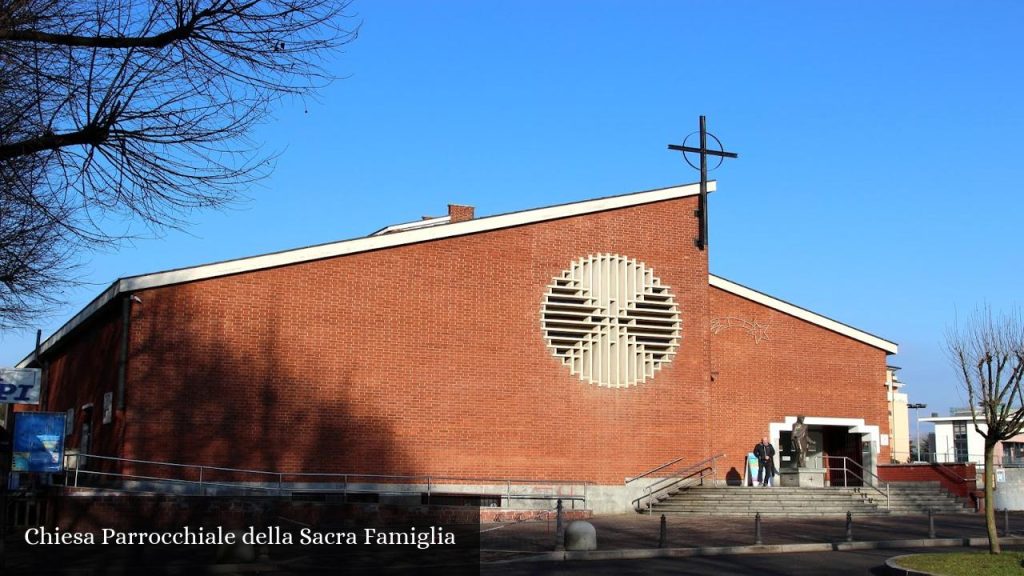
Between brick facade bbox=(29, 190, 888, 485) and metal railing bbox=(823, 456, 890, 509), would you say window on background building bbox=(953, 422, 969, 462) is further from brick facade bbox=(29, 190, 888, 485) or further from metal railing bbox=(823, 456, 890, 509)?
brick facade bbox=(29, 190, 888, 485)

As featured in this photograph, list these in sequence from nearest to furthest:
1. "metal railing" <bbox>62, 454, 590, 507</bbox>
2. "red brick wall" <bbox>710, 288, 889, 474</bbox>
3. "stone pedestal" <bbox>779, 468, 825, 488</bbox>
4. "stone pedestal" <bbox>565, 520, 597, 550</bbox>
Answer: "stone pedestal" <bbox>565, 520, 597, 550</bbox> → "metal railing" <bbox>62, 454, 590, 507</bbox> → "stone pedestal" <bbox>779, 468, 825, 488</bbox> → "red brick wall" <bbox>710, 288, 889, 474</bbox>

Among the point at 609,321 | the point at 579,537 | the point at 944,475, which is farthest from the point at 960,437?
the point at 579,537

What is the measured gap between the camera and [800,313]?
110 ft

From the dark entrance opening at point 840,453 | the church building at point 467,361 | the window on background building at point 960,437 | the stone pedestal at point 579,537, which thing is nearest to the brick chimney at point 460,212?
the church building at point 467,361

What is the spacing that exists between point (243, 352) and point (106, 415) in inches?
136

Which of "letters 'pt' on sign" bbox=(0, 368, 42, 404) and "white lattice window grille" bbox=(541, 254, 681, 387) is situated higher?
"white lattice window grille" bbox=(541, 254, 681, 387)

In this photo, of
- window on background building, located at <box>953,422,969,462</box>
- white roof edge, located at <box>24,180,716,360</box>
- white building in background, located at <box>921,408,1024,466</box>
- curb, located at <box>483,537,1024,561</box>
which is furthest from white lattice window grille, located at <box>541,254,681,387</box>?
window on background building, located at <box>953,422,969,462</box>

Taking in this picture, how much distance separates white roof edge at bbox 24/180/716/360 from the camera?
23.9 meters

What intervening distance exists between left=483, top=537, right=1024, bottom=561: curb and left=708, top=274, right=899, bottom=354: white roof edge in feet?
38.7

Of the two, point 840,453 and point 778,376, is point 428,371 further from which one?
point 840,453

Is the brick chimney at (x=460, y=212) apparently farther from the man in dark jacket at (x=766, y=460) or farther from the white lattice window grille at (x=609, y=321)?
the man in dark jacket at (x=766, y=460)

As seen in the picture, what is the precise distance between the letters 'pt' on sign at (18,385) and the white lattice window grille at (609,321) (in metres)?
15.1

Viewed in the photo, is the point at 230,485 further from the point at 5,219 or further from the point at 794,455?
the point at 794,455

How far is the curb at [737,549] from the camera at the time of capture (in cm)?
1870
